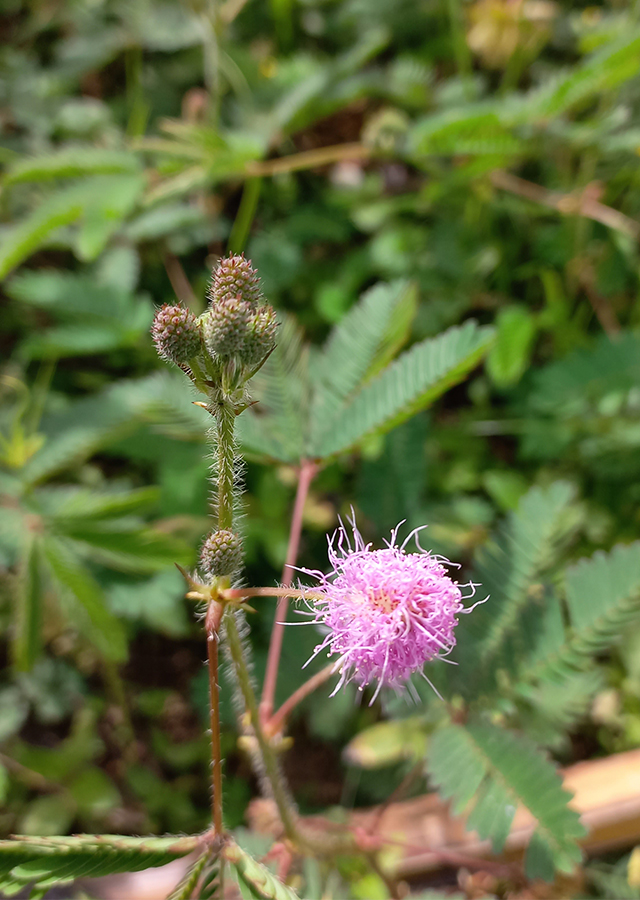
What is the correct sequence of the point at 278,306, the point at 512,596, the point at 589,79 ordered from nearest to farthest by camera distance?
the point at 512,596, the point at 589,79, the point at 278,306

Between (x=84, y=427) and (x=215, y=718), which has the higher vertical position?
(x=84, y=427)

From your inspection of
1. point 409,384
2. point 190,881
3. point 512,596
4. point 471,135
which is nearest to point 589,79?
point 471,135

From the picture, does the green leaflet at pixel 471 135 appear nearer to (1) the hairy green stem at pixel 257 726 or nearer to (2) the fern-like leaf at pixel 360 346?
(2) the fern-like leaf at pixel 360 346

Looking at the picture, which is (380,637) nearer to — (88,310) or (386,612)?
(386,612)

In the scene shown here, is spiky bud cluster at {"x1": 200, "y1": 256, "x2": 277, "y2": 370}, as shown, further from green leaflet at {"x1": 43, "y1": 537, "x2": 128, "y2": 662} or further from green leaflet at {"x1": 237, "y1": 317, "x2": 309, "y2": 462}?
green leaflet at {"x1": 43, "y1": 537, "x2": 128, "y2": 662}

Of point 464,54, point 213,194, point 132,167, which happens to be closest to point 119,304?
point 132,167

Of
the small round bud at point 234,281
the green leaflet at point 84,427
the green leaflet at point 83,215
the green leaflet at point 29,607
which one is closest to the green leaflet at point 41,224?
the green leaflet at point 83,215

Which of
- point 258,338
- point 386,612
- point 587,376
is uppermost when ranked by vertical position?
point 587,376
